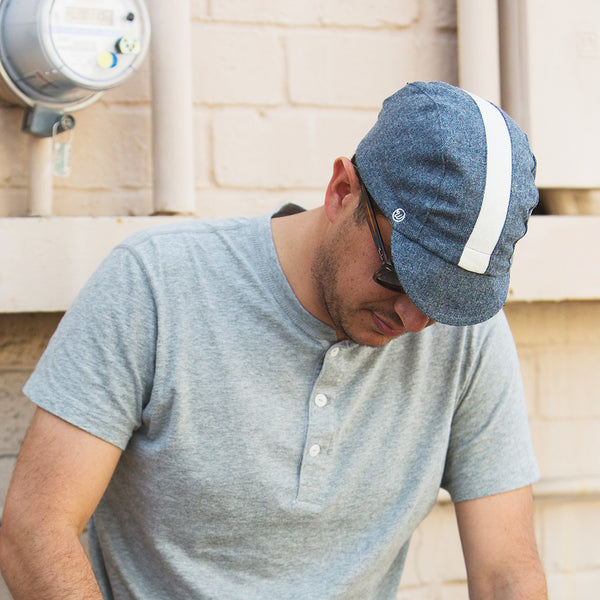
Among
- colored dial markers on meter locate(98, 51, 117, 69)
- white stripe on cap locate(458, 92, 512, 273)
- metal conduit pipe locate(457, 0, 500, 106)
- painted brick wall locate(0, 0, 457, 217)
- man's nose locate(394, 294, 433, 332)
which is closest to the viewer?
white stripe on cap locate(458, 92, 512, 273)

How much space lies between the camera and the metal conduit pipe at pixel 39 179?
1711 millimetres

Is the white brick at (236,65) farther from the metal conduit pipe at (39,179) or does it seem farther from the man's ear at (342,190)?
the man's ear at (342,190)

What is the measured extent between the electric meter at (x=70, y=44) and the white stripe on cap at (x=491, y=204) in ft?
2.46

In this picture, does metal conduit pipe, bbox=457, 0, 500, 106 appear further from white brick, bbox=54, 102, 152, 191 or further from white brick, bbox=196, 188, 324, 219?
white brick, bbox=54, 102, 152, 191

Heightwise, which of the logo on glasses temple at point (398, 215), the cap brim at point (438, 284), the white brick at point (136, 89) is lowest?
the cap brim at point (438, 284)

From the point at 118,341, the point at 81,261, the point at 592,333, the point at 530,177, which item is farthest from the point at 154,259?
the point at 592,333

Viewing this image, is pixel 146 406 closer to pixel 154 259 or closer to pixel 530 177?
pixel 154 259

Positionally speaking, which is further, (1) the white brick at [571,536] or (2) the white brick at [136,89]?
(1) the white brick at [571,536]

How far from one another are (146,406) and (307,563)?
43cm

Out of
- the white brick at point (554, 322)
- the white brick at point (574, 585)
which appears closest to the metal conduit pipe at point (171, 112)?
the white brick at point (554, 322)

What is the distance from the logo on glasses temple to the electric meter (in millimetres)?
661

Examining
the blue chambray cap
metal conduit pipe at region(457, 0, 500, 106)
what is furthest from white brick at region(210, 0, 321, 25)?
the blue chambray cap

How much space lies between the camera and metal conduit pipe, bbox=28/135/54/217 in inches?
67.4

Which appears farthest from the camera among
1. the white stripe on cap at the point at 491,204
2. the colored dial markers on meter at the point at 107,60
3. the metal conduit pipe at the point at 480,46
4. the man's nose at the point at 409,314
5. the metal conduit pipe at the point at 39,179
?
the metal conduit pipe at the point at 480,46
